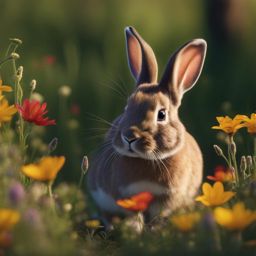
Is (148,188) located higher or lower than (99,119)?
higher

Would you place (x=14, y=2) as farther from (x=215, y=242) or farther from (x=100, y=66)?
(x=215, y=242)

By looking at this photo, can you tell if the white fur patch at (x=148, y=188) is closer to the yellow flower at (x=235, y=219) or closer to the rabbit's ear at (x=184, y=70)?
the rabbit's ear at (x=184, y=70)

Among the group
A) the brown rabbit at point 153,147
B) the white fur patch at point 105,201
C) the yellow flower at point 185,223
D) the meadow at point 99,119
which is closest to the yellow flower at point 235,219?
the meadow at point 99,119

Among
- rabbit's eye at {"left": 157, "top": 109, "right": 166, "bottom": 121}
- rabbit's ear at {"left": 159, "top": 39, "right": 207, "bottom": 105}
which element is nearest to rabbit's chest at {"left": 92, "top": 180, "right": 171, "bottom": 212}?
rabbit's eye at {"left": 157, "top": 109, "right": 166, "bottom": 121}

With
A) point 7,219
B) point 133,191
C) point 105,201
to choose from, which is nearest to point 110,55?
point 105,201

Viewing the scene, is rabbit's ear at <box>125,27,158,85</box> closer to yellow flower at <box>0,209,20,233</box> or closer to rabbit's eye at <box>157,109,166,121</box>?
rabbit's eye at <box>157,109,166,121</box>

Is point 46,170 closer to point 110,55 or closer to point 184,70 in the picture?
point 184,70

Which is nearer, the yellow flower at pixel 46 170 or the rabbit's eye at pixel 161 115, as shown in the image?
the yellow flower at pixel 46 170
